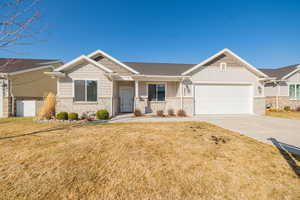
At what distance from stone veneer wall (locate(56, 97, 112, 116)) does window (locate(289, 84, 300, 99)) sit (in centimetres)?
1992

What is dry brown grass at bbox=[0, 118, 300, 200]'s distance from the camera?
2254 mm

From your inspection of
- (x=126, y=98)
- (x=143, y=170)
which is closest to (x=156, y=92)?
(x=126, y=98)

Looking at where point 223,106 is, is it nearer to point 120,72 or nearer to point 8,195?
point 120,72

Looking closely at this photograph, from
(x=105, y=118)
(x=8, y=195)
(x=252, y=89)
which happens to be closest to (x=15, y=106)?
(x=105, y=118)

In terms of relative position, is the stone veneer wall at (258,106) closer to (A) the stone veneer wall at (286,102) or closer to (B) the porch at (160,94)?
(A) the stone veneer wall at (286,102)

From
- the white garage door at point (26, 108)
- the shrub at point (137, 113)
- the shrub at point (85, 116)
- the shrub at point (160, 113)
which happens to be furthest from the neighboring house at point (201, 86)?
the white garage door at point (26, 108)

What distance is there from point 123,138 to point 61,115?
5.73 meters

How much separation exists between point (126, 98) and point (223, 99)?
29.5 feet

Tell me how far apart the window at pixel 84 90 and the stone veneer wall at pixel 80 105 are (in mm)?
409

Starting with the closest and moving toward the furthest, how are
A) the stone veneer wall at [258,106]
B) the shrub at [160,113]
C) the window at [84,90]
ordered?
the window at [84,90]
the shrub at [160,113]
the stone veneer wall at [258,106]

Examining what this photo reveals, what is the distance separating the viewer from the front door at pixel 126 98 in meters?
12.5

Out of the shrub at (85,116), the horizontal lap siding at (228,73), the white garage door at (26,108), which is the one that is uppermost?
the horizontal lap siding at (228,73)

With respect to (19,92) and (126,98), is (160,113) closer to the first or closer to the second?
(126,98)

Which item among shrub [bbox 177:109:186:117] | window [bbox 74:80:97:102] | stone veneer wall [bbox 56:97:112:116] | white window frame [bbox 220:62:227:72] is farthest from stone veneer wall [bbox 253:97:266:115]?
window [bbox 74:80:97:102]
